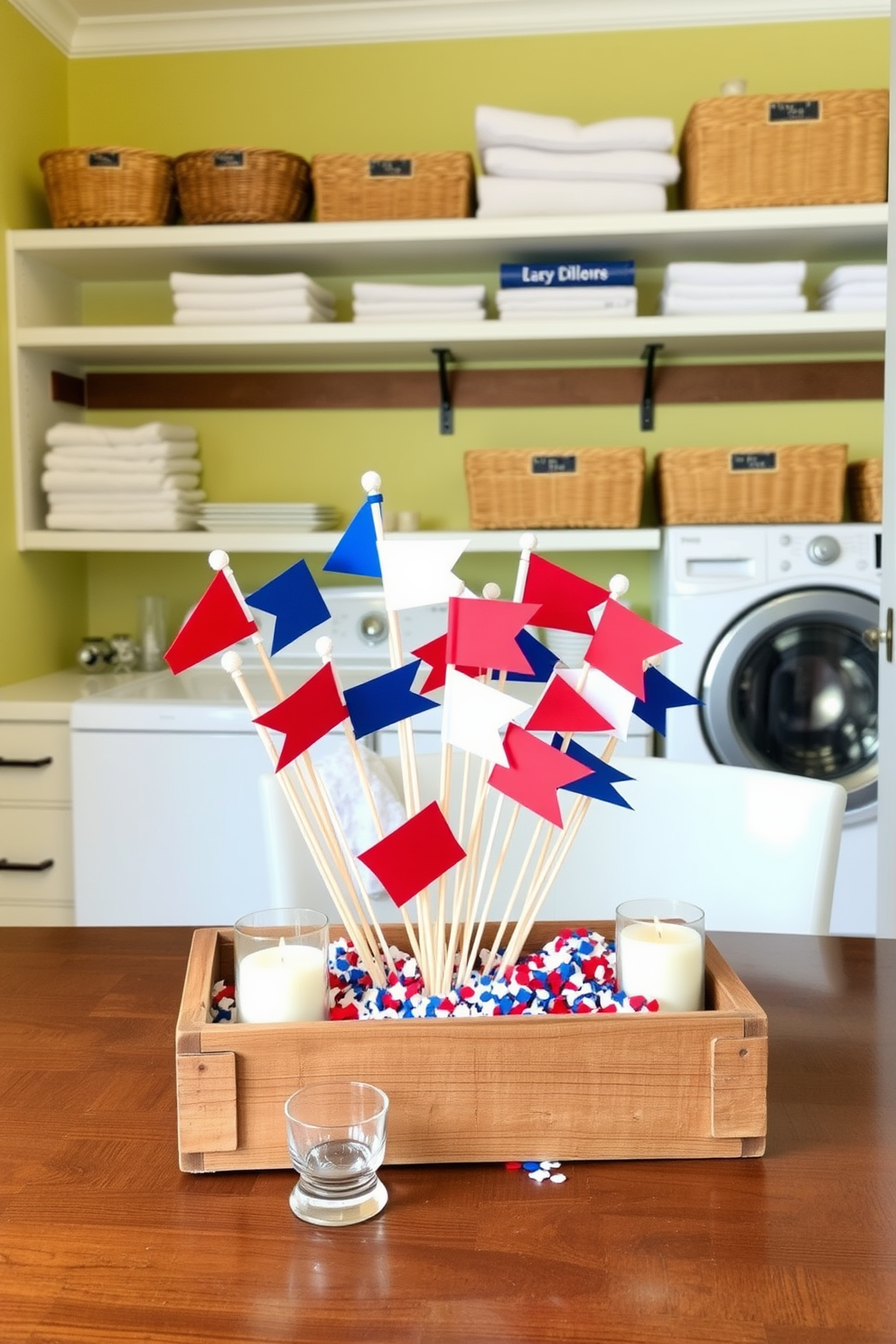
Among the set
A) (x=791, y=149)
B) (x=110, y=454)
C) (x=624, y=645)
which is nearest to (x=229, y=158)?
(x=110, y=454)

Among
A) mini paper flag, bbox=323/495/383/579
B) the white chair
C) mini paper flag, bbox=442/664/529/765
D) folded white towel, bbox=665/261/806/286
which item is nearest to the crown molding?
folded white towel, bbox=665/261/806/286

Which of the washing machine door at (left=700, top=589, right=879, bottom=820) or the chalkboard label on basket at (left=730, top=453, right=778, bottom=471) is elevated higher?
the chalkboard label on basket at (left=730, top=453, right=778, bottom=471)

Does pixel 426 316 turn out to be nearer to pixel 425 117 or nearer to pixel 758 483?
pixel 425 117

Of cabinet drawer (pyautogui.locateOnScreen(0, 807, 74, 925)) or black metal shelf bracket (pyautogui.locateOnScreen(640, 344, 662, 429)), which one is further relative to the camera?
black metal shelf bracket (pyautogui.locateOnScreen(640, 344, 662, 429))

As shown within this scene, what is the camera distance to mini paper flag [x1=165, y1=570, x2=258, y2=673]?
2.80ft

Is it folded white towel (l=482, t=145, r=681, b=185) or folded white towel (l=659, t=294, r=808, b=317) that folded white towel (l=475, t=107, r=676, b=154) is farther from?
folded white towel (l=659, t=294, r=808, b=317)

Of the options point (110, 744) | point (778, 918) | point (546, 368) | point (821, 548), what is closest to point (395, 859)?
point (778, 918)

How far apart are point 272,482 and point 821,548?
4.78 feet

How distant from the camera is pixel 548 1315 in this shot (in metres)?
0.68

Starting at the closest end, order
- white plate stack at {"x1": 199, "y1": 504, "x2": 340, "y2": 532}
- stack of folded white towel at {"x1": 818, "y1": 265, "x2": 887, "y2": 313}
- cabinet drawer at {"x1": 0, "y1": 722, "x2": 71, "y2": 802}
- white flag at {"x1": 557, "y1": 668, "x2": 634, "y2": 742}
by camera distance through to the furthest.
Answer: white flag at {"x1": 557, "y1": 668, "x2": 634, "y2": 742} → cabinet drawer at {"x1": 0, "y1": 722, "x2": 71, "y2": 802} → stack of folded white towel at {"x1": 818, "y1": 265, "x2": 887, "y2": 313} → white plate stack at {"x1": 199, "y1": 504, "x2": 340, "y2": 532}

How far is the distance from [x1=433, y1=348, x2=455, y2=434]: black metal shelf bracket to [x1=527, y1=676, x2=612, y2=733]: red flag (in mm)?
2452

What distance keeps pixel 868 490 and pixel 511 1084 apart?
7.92 ft

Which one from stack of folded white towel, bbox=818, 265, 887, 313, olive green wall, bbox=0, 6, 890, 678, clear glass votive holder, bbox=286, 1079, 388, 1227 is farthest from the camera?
olive green wall, bbox=0, 6, 890, 678

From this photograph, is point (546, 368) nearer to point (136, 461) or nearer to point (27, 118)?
point (136, 461)
